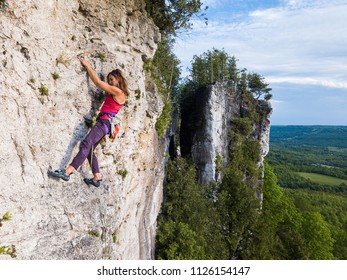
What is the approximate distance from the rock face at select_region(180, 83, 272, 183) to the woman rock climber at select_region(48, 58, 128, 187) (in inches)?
800

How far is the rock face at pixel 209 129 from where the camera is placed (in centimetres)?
2906

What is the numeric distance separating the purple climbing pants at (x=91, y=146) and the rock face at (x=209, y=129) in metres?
20.4

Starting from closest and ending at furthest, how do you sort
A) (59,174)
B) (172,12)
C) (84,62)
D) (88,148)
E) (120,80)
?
(59,174) → (88,148) → (120,80) → (84,62) → (172,12)

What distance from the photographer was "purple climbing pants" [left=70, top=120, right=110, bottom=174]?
8.52m

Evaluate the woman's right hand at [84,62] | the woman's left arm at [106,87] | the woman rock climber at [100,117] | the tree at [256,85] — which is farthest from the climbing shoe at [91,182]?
the tree at [256,85]

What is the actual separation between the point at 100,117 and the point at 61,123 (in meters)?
1.26

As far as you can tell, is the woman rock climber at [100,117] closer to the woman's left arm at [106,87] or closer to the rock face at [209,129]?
the woman's left arm at [106,87]

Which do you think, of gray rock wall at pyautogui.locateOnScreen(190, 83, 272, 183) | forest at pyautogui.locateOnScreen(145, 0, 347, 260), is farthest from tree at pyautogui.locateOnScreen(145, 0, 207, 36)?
gray rock wall at pyautogui.locateOnScreen(190, 83, 272, 183)

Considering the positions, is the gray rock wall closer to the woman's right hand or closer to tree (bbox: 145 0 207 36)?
tree (bbox: 145 0 207 36)

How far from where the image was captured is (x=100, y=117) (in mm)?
9188

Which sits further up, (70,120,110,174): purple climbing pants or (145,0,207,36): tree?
(145,0,207,36): tree

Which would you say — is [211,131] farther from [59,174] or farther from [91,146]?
[59,174]

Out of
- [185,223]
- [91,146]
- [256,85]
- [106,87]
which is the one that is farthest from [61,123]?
[256,85]
